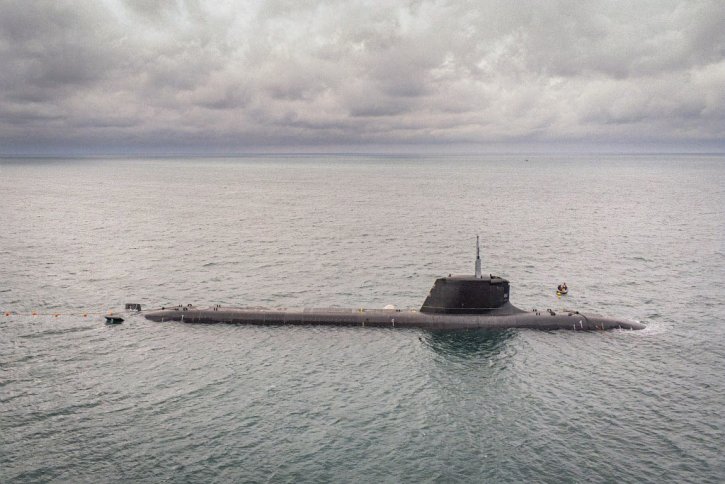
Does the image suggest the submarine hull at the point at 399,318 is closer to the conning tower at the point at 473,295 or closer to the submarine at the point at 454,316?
the submarine at the point at 454,316

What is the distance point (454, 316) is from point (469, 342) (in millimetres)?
3872

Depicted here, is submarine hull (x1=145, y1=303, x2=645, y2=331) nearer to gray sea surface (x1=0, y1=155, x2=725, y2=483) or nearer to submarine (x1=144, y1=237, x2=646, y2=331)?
submarine (x1=144, y1=237, x2=646, y2=331)

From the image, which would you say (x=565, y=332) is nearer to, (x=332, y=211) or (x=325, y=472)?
(x=325, y=472)

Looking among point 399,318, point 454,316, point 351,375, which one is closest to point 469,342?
point 454,316

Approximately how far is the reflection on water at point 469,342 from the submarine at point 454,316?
0.85 metres

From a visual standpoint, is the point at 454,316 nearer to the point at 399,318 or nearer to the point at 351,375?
the point at 399,318

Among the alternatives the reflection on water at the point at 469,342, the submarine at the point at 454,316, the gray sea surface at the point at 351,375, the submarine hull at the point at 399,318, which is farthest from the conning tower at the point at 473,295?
the gray sea surface at the point at 351,375

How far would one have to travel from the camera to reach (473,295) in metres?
50.2

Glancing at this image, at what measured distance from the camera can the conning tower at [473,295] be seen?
164ft

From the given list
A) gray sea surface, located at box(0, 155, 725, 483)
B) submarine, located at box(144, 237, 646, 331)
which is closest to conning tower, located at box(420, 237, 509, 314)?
submarine, located at box(144, 237, 646, 331)

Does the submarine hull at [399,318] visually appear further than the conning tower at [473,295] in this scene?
No

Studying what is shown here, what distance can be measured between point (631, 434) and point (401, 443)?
→ 13.9m

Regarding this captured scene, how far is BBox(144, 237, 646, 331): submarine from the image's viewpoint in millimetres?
49656

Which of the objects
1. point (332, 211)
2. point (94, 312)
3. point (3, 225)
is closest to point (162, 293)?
point (94, 312)
